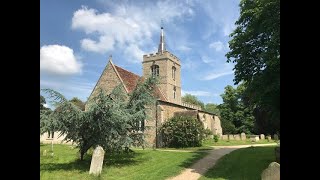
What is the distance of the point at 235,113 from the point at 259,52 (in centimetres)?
3663

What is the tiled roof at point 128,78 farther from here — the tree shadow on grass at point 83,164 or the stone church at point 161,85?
the tree shadow on grass at point 83,164

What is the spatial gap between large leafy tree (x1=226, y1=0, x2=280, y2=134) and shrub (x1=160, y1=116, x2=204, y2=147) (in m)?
11.3

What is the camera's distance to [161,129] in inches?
1115

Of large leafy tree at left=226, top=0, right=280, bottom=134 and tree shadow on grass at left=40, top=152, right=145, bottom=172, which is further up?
large leafy tree at left=226, top=0, right=280, bottom=134

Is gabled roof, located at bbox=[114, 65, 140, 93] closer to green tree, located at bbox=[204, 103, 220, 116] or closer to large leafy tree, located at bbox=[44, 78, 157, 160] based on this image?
large leafy tree, located at bbox=[44, 78, 157, 160]

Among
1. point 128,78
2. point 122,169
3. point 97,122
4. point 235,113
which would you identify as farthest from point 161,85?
point 122,169

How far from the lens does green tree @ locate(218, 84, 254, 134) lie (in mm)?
47312

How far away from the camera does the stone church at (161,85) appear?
29109mm

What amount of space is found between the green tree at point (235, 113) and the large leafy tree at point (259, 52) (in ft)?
101

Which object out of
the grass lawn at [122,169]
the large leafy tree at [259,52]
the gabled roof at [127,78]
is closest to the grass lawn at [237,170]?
the grass lawn at [122,169]

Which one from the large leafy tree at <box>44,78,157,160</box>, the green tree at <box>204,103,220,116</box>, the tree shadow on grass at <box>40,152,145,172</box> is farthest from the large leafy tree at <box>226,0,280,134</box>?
the green tree at <box>204,103,220,116</box>

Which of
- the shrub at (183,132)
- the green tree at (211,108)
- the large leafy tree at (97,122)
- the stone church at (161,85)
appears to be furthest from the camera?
the green tree at (211,108)
